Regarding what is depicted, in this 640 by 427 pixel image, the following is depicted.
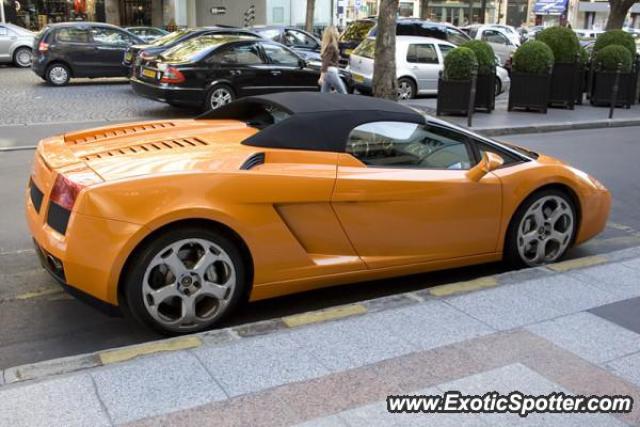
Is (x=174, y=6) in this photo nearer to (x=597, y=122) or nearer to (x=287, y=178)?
(x=597, y=122)

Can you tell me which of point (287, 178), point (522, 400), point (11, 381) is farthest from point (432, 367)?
point (11, 381)

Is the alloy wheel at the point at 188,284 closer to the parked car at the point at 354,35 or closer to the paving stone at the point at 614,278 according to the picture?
the paving stone at the point at 614,278

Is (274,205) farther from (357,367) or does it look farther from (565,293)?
(565,293)

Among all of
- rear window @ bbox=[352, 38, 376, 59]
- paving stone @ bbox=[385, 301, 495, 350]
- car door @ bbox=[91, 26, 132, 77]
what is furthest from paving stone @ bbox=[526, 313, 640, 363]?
car door @ bbox=[91, 26, 132, 77]

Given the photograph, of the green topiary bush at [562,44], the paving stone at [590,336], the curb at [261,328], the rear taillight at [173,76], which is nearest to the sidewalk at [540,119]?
the green topiary bush at [562,44]

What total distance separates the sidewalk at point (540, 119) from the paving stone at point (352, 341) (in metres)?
9.14

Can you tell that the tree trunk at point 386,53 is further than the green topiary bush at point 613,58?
No

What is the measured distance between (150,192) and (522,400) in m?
2.16

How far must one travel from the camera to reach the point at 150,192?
3791mm

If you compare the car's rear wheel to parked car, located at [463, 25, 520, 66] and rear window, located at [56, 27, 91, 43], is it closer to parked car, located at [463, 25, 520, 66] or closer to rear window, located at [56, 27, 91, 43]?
rear window, located at [56, 27, 91, 43]

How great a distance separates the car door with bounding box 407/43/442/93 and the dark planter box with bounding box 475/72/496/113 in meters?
2.29

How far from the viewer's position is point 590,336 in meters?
3.85

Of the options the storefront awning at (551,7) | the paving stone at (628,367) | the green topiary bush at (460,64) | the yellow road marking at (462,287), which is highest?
the storefront awning at (551,7)

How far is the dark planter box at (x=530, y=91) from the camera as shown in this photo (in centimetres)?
1470
